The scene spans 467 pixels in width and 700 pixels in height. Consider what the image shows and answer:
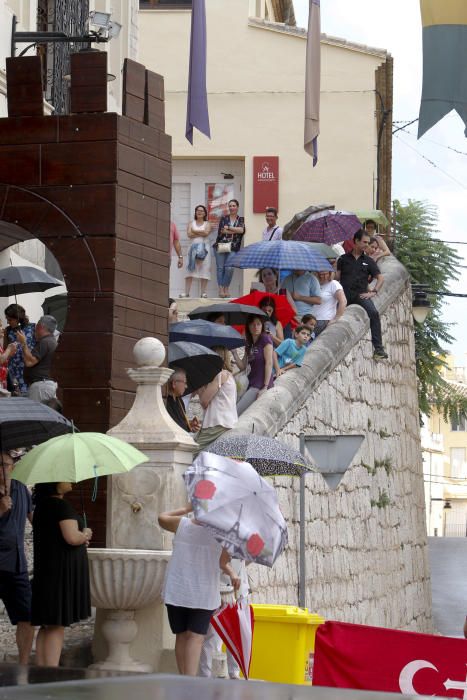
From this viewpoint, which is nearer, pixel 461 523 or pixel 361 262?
pixel 361 262

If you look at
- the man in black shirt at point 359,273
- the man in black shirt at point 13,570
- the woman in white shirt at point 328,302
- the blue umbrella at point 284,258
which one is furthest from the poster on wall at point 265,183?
the man in black shirt at point 13,570

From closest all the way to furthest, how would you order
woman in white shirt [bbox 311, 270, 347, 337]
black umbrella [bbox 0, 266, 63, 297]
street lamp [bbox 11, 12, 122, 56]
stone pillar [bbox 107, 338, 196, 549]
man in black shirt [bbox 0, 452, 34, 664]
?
man in black shirt [bbox 0, 452, 34, 664] → stone pillar [bbox 107, 338, 196, 549] → black umbrella [bbox 0, 266, 63, 297] → street lamp [bbox 11, 12, 122, 56] → woman in white shirt [bbox 311, 270, 347, 337]

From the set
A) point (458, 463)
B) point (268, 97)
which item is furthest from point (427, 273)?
point (458, 463)

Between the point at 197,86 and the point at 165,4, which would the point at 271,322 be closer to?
the point at 197,86

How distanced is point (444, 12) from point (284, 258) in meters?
7.07

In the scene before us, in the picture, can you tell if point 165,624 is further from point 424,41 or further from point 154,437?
point 424,41

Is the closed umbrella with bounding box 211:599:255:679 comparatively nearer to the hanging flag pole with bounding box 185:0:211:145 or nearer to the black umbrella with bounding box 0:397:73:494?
the black umbrella with bounding box 0:397:73:494

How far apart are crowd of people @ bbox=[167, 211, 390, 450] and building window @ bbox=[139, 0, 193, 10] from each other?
8.07m

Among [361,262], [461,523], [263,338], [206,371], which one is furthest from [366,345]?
[461,523]

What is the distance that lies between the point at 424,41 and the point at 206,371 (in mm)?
3987

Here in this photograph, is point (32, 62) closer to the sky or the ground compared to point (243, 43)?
closer to the ground

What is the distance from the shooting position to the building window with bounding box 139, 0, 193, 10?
28219 millimetres

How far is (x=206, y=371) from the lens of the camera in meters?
12.7

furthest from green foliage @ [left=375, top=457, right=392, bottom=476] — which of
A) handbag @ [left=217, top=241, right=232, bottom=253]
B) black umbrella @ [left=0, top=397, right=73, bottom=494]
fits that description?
black umbrella @ [left=0, top=397, right=73, bottom=494]
